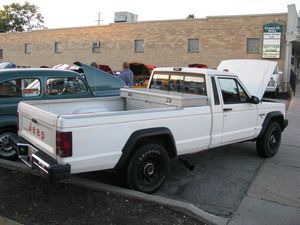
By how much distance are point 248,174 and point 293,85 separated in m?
19.4

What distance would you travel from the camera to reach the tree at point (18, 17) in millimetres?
68438

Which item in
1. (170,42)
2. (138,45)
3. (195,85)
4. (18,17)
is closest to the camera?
(195,85)

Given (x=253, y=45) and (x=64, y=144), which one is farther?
(x=253, y=45)

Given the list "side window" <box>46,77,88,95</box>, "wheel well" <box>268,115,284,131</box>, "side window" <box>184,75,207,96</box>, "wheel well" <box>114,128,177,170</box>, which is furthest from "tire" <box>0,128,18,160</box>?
"wheel well" <box>268,115,284,131</box>

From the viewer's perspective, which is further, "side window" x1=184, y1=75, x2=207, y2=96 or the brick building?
the brick building

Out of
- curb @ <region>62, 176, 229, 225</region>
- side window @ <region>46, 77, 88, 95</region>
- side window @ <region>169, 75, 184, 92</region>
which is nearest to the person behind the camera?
curb @ <region>62, 176, 229, 225</region>

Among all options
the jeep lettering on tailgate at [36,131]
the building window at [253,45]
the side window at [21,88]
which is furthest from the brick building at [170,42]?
the jeep lettering on tailgate at [36,131]

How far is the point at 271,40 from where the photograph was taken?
2861 cm

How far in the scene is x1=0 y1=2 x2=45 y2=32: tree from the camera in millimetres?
68438

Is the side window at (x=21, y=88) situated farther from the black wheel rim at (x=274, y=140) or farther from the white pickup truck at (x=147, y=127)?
the black wheel rim at (x=274, y=140)

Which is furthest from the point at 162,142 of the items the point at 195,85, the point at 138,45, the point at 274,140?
the point at 138,45

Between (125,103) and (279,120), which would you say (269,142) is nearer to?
(279,120)

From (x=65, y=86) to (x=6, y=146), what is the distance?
162 centimetres

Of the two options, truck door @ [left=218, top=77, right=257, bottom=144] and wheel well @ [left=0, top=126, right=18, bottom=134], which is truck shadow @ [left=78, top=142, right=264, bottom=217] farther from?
wheel well @ [left=0, top=126, right=18, bottom=134]
